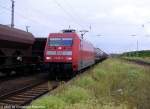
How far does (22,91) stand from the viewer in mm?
16516

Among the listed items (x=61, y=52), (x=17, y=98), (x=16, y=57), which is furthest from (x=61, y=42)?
(x=17, y=98)

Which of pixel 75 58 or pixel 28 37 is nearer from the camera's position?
pixel 75 58

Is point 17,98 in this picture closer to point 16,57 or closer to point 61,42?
point 61,42

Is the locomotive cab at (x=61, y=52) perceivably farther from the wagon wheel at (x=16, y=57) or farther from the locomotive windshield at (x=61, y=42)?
the wagon wheel at (x=16, y=57)

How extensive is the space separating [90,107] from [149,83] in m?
9.98

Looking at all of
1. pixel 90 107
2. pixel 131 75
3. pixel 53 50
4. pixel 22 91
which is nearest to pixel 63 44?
pixel 53 50

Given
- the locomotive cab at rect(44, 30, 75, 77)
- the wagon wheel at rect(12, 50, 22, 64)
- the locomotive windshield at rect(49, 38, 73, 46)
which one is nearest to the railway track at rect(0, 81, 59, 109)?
the locomotive cab at rect(44, 30, 75, 77)

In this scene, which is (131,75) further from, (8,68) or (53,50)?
(8,68)

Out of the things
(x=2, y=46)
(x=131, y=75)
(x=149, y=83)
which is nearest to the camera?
(x=149, y=83)

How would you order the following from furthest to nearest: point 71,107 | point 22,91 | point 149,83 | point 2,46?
point 2,46 < point 149,83 < point 22,91 < point 71,107

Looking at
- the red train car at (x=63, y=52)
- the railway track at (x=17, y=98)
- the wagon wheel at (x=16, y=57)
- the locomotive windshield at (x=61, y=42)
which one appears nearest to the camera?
the railway track at (x=17, y=98)

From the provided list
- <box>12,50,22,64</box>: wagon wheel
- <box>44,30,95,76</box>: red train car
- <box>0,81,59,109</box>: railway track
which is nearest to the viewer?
<box>0,81,59,109</box>: railway track

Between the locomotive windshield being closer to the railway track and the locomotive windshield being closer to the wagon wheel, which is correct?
the wagon wheel

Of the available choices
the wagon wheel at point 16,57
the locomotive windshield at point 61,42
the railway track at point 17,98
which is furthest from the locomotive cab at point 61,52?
the railway track at point 17,98
